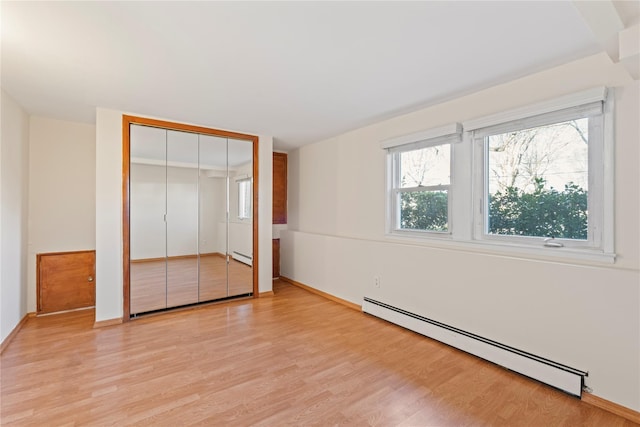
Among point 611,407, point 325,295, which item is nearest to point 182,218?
point 325,295

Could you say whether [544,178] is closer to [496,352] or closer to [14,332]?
[496,352]

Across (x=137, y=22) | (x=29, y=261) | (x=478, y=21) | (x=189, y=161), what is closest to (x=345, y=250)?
(x=189, y=161)

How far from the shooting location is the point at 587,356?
Result: 79.9 inches

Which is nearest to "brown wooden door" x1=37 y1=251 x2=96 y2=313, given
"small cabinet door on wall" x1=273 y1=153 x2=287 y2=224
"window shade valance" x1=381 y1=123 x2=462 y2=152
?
"small cabinet door on wall" x1=273 y1=153 x2=287 y2=224

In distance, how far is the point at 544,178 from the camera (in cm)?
239

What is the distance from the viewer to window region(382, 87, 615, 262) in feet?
6.82

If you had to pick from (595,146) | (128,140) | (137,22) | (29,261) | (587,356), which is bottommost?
(587,356)

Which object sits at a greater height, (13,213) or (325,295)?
(13,213)

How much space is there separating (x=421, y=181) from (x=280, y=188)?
9.52ft

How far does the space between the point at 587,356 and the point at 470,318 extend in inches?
31.9

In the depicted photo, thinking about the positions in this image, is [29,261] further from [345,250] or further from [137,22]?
[345,250]

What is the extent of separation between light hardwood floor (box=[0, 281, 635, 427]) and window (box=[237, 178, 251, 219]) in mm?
1603

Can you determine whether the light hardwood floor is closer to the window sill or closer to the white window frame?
the window sill

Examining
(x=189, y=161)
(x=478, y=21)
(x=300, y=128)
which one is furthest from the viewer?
(x=300, y=128)
